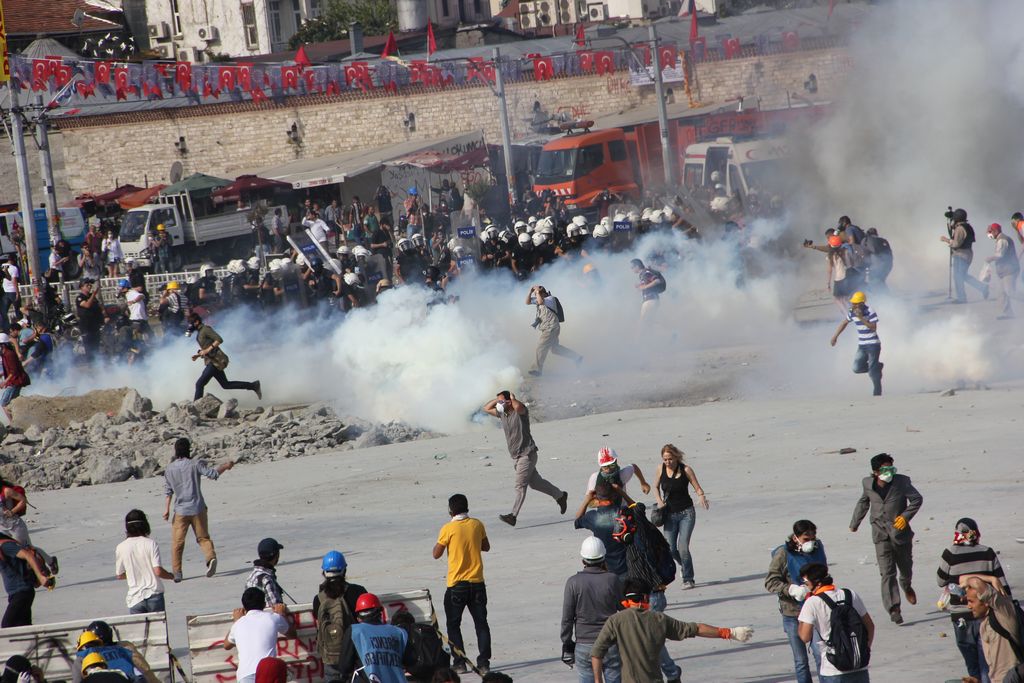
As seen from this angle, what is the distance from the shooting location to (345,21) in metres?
64.6

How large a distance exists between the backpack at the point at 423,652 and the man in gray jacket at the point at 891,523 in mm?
2999

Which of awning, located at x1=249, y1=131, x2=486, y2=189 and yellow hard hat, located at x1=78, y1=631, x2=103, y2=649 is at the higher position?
awning, located at x1=249, y1=131, x2=486, y2=189

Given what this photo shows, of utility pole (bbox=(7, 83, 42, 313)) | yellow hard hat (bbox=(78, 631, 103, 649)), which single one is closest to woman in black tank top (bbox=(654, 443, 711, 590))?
yellow hard hat (bbox=(78, 631, 103, 649))

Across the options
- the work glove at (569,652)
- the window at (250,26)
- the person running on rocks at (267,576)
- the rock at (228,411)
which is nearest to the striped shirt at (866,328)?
the rock at (228,411)

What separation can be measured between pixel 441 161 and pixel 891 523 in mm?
33478

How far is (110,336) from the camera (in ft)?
78.0

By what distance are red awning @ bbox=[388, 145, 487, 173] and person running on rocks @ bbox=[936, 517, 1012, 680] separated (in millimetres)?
34394

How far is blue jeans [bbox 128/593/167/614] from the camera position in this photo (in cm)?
941

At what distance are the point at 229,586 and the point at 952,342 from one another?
10.2 meters

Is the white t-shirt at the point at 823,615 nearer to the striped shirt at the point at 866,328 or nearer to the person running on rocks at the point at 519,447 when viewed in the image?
the person running on rocks at the point at 519,447

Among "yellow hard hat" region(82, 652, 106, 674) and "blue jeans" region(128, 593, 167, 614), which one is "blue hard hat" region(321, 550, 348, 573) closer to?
"yellow hard hat" region(82, 652, 106, 674)

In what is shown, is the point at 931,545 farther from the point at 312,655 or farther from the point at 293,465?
the point at 293,465

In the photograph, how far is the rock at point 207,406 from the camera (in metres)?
18.9

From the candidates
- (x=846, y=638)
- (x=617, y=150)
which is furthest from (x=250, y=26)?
(x=846, y=638)
